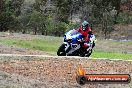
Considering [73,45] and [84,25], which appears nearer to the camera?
[84,25]

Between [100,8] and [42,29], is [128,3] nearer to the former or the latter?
[100,8]

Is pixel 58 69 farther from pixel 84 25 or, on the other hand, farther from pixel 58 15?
pixel 58 15

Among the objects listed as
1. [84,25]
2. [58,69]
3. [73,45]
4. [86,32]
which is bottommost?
[58,69]

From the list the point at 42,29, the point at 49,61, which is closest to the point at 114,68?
the point at 49,61

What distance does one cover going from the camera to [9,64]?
15.1 meters

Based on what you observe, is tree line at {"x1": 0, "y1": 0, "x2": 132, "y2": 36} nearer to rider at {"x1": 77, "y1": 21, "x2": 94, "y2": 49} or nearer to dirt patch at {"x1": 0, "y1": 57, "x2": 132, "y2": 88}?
rider at {"x1": 77, "y1": 21, "x2": 94, "y2": 49}

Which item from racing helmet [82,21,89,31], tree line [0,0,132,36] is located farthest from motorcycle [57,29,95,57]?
tree line [0,0,132,36]

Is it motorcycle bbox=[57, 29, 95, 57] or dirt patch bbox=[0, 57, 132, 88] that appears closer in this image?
dirt patch bbox=[0, 57, 132, 88]

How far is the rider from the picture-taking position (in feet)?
69.7

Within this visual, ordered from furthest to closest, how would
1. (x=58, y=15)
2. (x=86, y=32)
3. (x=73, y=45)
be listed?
(x=58, y=15) → (x=73, y=45) → (x=86, y=32)

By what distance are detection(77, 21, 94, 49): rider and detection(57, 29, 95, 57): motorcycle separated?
0.53ft

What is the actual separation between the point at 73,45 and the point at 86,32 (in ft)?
3.06

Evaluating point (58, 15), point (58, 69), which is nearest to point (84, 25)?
point (58, 69)

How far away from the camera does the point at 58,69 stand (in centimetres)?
1552
